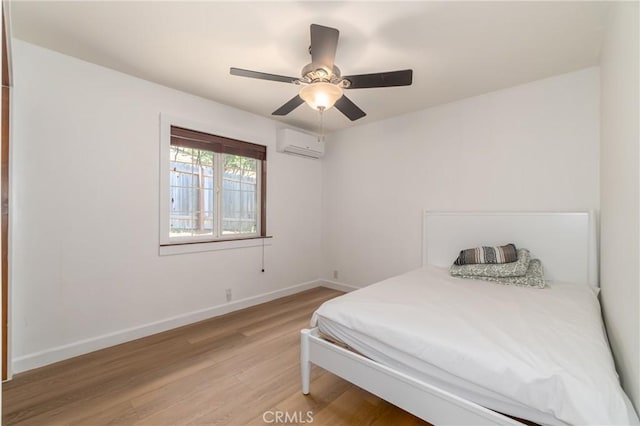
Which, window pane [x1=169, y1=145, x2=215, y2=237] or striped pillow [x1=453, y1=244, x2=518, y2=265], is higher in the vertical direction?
window pane [x1=169, y1=145, x2=215, y2=237]

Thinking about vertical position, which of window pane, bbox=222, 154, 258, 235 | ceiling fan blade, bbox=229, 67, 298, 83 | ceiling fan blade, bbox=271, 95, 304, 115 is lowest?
window pane, bbox=222, 154, 258, 235

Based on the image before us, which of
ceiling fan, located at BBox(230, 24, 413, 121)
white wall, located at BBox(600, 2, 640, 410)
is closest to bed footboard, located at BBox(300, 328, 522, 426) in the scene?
white wall, located at BBox(600, 2, 640, 410)

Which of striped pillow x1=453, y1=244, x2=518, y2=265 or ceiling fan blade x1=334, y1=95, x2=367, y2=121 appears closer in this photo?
ceiling fan blade x1=334, y1=95, x2=367, y2=121

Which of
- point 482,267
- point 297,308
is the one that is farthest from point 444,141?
point 297,308

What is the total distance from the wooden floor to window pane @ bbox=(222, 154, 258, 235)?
1.39 metres

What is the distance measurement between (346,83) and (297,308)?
2.61 meters

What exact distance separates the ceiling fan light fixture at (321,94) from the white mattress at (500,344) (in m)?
1.39

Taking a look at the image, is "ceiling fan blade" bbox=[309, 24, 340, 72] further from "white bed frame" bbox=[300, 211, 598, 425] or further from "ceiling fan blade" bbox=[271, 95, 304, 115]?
"white bed frame" bbox=[300, 211, 598, 425]

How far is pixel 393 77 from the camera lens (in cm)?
197

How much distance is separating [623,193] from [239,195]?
134 inches

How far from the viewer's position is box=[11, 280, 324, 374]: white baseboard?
226 centimetres

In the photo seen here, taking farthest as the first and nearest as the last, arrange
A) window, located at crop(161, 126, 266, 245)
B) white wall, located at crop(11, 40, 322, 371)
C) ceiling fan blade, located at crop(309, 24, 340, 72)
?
window, located at crop(161, 126, 266, 245) → white wall, located at crop(11, 40, 322, 371) → ceiling fan blade, located at crop(309, 24, 340, 72)

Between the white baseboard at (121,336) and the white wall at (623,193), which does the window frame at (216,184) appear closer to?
the white baseboard at (121,336)

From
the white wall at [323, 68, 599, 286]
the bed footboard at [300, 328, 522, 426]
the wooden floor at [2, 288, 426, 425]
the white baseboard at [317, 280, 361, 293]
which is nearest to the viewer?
the bed footboard at [300, 328, 522, 426]
